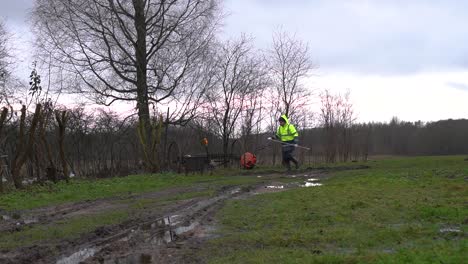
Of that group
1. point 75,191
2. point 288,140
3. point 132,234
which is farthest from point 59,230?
point 288,140

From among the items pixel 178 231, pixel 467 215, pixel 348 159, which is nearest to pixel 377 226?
pixel 467 215

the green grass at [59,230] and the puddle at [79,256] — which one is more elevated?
the green grass at [59,230]

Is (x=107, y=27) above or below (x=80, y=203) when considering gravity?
above

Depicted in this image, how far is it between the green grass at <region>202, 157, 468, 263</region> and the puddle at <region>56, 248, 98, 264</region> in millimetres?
1394

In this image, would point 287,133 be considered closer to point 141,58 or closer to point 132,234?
point 141,58

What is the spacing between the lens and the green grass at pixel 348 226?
18.5ft

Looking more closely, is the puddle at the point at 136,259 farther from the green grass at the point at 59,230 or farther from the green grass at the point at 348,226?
the green grass at the point at 59,230

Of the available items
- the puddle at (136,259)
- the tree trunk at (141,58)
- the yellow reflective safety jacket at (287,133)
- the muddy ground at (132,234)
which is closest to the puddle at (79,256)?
the muddy ground at (132,234)

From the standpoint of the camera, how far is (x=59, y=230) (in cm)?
796

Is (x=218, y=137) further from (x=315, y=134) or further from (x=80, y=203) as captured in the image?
(x=80, y=203)

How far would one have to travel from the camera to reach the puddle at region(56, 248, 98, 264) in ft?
19.6

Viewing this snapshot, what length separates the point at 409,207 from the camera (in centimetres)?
858

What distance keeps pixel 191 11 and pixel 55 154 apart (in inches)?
408

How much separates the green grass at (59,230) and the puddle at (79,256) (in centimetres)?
97
